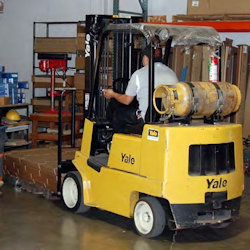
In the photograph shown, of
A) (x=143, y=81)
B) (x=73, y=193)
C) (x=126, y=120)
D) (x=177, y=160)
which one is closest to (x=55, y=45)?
(x=73, y=193)

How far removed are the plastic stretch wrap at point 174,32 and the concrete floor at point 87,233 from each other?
80.3 inches

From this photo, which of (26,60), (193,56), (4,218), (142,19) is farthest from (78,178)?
(26,60)

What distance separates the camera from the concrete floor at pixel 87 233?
6.37 metres

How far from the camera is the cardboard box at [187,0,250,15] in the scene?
11148mm

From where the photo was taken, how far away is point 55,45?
13031 mm

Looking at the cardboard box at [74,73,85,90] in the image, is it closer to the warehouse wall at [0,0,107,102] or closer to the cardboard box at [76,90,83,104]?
the cardboard box at [76,90,83,104]

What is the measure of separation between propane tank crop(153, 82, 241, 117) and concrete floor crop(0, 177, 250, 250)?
4.26ft

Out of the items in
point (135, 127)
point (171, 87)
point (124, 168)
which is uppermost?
point (171, 87)

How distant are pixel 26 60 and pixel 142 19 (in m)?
3.50

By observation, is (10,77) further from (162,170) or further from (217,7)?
(162,170)

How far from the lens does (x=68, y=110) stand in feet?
41.8

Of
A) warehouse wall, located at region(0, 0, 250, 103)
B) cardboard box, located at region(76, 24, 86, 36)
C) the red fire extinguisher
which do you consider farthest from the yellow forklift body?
warehouse wall, located at region(0, 0, 250, 103)

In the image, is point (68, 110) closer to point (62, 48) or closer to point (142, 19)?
point (62, 48)

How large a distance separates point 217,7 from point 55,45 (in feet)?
11.5
